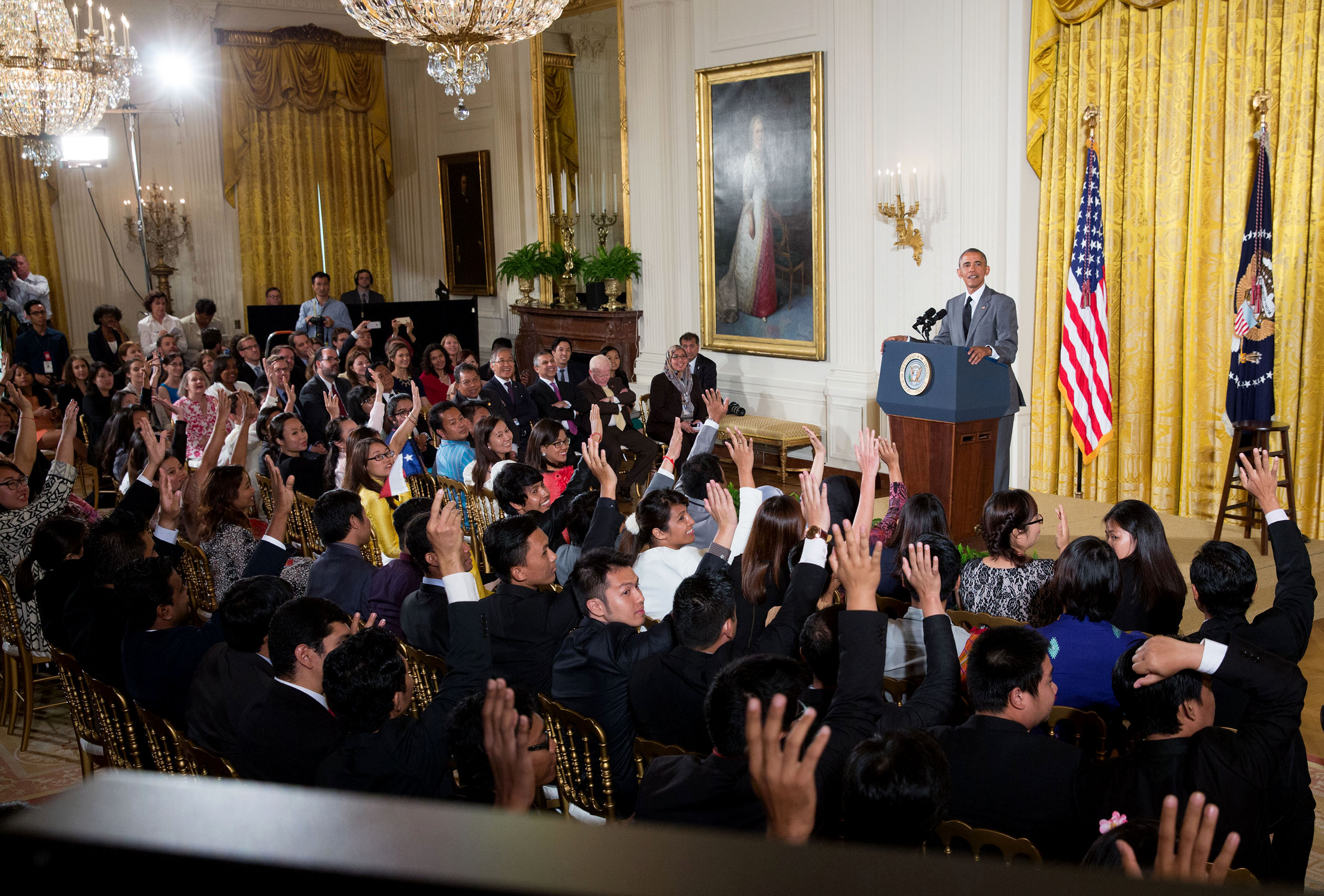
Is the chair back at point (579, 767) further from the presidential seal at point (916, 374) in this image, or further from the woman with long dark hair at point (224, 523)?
the presidential seal at point (916, 374)

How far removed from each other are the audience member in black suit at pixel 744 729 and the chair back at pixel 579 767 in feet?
1.93

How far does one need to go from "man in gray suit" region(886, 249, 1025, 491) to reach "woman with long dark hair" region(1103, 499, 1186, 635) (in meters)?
3.11

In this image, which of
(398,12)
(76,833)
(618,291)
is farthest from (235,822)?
(618,291)

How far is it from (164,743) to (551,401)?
609 cm

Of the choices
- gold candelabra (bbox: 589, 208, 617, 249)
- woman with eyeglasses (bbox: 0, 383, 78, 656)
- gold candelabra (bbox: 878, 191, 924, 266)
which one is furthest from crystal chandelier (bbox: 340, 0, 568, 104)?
gold candelabra (bbox: 589, 208, 617, 249)

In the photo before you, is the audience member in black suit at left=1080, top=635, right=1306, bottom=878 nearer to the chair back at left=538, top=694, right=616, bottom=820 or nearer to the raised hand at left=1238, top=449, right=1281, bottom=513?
the chair back at left=538, top=694, right=616, bottom=820

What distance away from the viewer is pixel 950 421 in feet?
21.5

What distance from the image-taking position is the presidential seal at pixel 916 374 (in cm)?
667

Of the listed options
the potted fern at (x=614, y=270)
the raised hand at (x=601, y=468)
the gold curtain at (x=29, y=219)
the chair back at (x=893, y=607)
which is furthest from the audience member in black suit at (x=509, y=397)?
the gold curtain at (x=29, y=219)

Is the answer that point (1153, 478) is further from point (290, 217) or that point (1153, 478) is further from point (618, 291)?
point (290, 217)

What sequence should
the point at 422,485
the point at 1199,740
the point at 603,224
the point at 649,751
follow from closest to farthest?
the point at 1199,740, the point at 649,751, the point at 422,485, the point at 603,224

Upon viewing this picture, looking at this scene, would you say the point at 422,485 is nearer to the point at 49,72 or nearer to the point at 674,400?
the point at 674,400

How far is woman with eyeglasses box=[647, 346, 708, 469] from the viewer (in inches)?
377

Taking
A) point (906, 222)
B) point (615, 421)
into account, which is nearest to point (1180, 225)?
point (906, 222)
